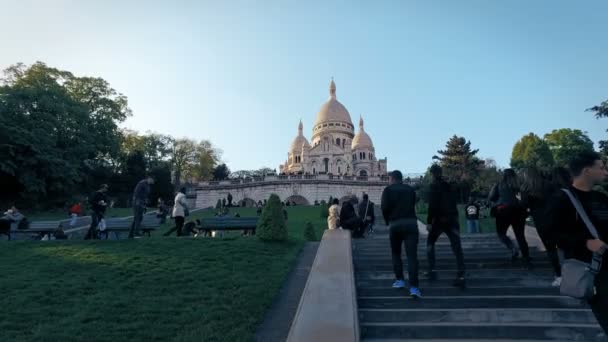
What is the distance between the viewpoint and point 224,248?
9.22 meters

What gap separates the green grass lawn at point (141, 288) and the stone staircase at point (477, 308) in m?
1.64

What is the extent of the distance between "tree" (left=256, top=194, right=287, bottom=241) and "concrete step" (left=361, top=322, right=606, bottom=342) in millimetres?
5720

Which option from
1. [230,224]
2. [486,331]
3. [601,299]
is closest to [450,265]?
[486,331]

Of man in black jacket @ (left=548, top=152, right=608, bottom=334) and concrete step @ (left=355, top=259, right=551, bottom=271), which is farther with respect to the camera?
concrete step @ (left=355, top=259, right=551, bottom=271)

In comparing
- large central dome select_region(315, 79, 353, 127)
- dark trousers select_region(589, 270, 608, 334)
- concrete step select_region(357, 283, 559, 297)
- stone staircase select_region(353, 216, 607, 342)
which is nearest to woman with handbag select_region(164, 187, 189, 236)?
stone staircase select_region(353, 216, 607, 342)

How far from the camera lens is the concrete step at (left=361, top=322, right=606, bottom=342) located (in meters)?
4.19

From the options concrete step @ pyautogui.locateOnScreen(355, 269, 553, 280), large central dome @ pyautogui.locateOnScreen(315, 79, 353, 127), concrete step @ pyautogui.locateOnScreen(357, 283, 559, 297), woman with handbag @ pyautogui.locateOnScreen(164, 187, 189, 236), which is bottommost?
concrete step @ pyautogui.locateOnScreen(357, 283, 559, 297)

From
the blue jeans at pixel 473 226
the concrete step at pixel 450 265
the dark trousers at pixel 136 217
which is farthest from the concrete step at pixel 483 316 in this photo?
the blue jeans at pixel 473 226

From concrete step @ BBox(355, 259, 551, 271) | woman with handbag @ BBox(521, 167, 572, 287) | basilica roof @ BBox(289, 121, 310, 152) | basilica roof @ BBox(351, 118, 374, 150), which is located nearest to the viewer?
woman with handbag @ BBox(521, 167, 572, 287)

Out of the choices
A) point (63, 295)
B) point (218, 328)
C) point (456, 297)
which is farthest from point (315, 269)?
point (63, 295)

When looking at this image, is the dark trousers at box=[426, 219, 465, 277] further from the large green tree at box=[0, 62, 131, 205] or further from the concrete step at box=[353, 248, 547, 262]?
the large green tree at box=[0, 62, 131, 205]

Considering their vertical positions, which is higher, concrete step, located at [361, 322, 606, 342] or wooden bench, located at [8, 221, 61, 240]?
wooden bench, located at [8, 221, 61, 240]

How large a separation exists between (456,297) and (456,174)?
112ft

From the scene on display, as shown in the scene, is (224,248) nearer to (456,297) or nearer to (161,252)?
(161,252)
